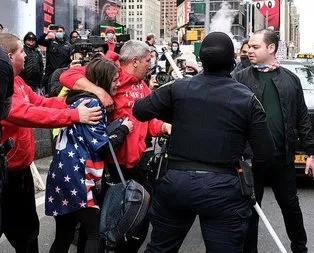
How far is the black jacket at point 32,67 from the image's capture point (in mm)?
12312

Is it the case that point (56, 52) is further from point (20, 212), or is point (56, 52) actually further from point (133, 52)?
point (20, 212)

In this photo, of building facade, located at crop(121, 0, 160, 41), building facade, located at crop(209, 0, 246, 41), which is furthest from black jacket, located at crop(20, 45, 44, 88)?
building facade, located at crop(121, 0, 160, 41)

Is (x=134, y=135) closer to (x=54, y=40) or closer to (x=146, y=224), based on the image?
(x=146, y=224)

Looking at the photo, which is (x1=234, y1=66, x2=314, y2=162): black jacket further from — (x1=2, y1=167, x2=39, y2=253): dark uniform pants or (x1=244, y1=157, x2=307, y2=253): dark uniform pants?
(x1=2, y1=167, x2=39, y2=253): dark uniform pants

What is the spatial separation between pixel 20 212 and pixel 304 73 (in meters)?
7.24

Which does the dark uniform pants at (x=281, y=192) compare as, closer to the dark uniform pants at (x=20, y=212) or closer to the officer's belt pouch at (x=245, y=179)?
the officer's belt pouch at (x=245, y=179)

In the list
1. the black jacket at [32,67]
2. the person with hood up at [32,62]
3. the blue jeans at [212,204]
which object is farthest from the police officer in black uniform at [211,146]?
the black jacket at [32,67]

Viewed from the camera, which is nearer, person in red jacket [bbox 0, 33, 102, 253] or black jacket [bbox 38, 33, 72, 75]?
person in red jacket [bbox 0, 33, 102, 253]

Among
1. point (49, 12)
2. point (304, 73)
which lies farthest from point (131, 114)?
point (49, 12)

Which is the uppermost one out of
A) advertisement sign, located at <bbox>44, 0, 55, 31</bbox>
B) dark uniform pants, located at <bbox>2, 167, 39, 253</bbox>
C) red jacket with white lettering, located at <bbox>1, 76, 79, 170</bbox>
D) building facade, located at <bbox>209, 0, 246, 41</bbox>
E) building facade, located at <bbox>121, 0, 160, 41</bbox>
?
building facade, located at <bbox>121, 0, 160, 41</bbox>

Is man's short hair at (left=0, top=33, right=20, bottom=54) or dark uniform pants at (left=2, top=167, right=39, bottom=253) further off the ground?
man's short hair at (left=0, top=33, right=20, bottom=54)

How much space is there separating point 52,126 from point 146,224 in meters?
1.25

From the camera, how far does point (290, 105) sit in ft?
14.6

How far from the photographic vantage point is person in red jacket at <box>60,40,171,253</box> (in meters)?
4.34
